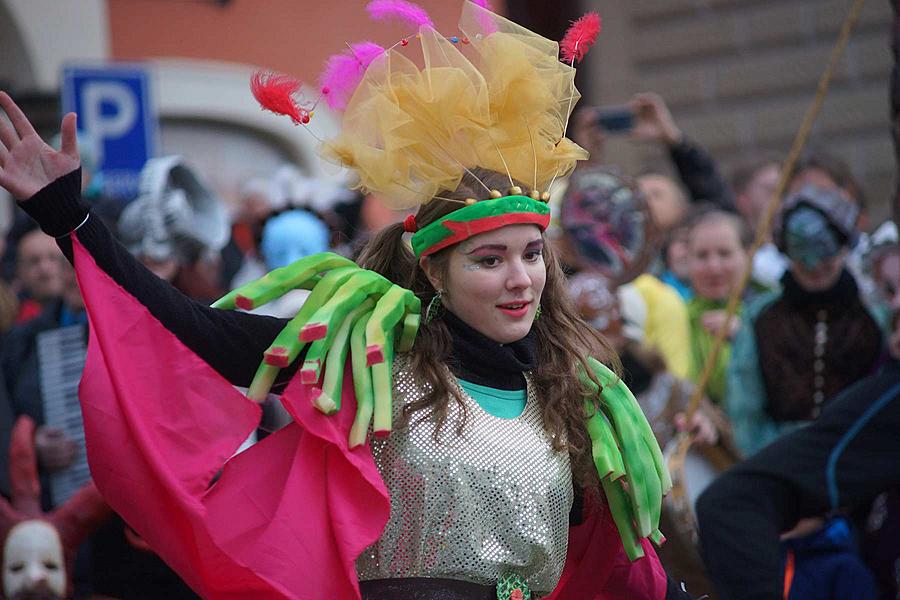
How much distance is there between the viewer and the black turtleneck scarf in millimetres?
3623

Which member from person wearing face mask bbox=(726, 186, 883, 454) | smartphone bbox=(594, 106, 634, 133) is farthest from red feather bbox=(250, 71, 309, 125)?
smartphone bbox=(594, 106, 634, 133)

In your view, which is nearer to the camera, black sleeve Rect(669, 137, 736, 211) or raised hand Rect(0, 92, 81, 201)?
raised hand Rect(0, 92, 81, 201)

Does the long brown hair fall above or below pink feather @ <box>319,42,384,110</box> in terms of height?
below

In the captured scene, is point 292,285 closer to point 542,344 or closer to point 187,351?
point 187,351

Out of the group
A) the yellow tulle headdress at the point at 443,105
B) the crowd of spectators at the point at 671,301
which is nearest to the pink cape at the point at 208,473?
the yellow tulle headdress at the point at 443,105

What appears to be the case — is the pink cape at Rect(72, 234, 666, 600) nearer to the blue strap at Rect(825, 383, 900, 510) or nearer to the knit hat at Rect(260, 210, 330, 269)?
the blue strap at Rect(825, 383, 900, 510)

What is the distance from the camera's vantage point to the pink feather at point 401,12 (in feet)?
12.0

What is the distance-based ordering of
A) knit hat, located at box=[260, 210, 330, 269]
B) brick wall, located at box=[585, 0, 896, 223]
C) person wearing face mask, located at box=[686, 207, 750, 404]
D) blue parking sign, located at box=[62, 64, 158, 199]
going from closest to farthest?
1. person wearing face mask, located at box=[686, 207, 750, 404]
2. knit hat, located at box=[260, 210, 330, 269]
3. blue parking sign, located at box=[62, 64, 158, 199]
4. brick wall, located at box=[585, 0, 896, 223]

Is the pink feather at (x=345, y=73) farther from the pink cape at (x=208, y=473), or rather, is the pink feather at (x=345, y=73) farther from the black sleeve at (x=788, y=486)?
the black sleeve at (x=788, y=486)

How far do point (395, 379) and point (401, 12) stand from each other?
859 mm

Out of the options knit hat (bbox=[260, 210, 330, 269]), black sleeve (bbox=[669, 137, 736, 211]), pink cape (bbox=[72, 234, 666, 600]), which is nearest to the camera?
pink cape (bbox=[72, 234, 666, 600])

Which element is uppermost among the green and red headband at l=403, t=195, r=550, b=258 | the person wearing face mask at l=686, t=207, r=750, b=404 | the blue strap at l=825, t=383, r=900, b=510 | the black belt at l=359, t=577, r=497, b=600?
the green and red headband at l=403, t=195, r=550, b=258

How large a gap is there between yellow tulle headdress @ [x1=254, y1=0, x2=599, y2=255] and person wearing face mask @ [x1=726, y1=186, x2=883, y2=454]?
244cm

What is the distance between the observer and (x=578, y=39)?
12.3 feet
